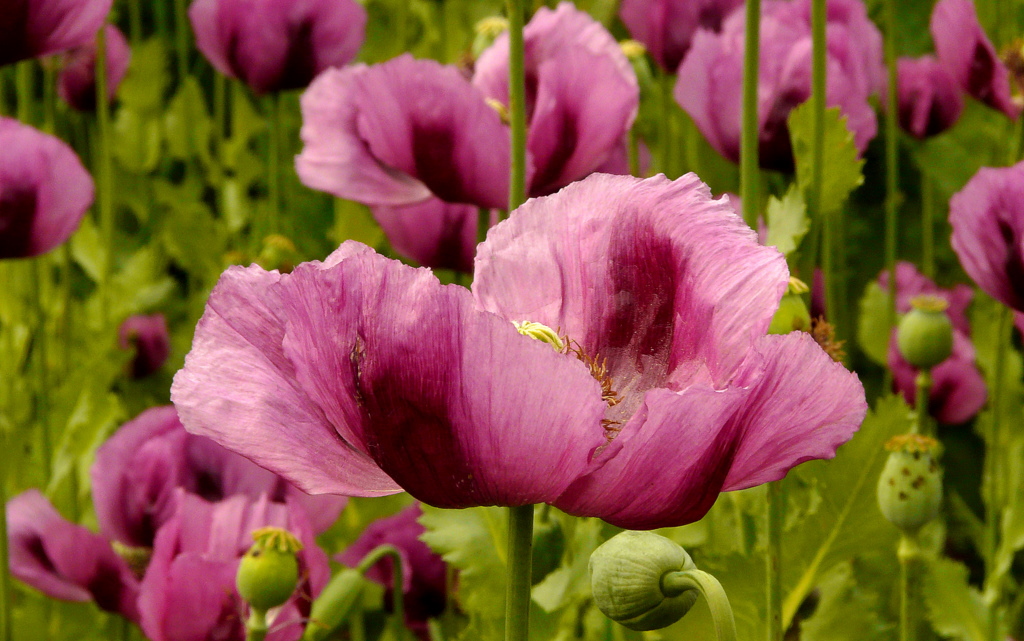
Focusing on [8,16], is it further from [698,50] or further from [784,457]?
[784,457]

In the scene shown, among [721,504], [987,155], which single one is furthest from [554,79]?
[987,155]

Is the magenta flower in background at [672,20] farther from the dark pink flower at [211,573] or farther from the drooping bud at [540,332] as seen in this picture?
the drooping bud at [540,332]

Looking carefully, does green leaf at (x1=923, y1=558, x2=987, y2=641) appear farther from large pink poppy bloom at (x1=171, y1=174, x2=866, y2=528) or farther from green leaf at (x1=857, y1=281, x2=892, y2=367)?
large pink poppy bloom at (x1=171, y1=174, x2=866, y2=528)

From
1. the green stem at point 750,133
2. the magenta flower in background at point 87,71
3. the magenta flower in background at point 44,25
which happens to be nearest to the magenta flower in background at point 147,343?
the magenta flower in background at point 87,71

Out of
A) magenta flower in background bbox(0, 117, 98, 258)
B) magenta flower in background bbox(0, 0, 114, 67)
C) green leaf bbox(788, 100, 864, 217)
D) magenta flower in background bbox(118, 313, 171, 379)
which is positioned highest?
magenta flower in background bbox(0, 0, 114, 67)

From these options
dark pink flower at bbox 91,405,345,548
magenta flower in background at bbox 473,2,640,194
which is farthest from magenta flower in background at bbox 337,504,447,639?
magenta flower in background at bbox 473,2,640,194

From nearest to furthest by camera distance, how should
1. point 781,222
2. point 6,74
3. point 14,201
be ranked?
1. point 781,222
2. point 14,201
3. point 6,74

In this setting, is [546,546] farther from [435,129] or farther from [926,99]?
[926,99]
